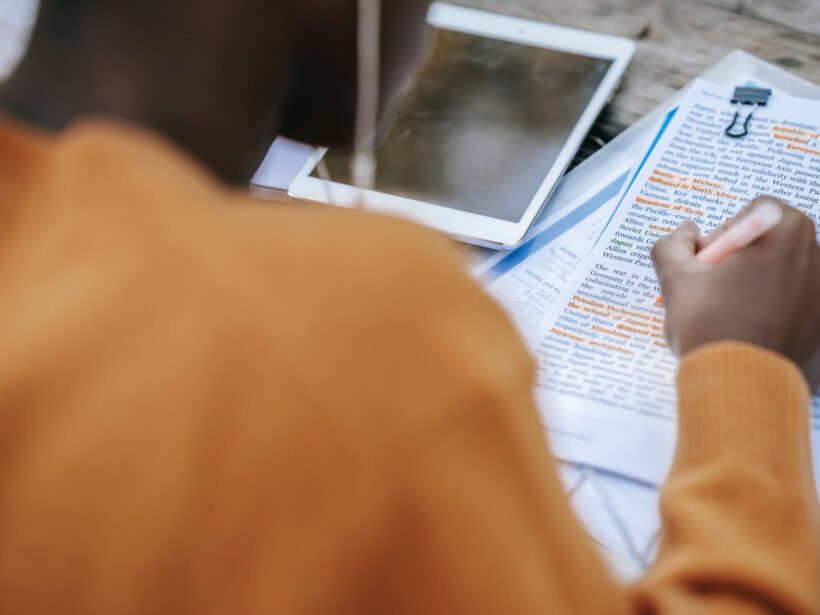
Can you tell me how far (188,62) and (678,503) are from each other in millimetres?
306

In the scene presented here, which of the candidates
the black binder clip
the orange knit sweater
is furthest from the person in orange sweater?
the black binder clip

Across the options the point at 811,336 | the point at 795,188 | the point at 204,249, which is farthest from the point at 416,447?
the point at 795,188

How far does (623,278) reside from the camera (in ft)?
1.92

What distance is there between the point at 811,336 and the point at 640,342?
10 centimetres

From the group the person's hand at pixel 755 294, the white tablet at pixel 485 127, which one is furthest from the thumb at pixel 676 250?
the white tablet at pixel 485 127

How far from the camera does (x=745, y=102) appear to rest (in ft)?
2.24

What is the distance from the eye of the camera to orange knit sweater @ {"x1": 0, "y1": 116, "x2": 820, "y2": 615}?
0.28 m

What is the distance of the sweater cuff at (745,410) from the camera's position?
421mm

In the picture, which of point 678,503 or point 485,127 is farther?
point 485,127

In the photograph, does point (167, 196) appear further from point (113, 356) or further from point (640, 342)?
point (640, 342)

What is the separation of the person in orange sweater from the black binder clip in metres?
0.42

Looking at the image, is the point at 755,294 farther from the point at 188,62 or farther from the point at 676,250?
the point at 188,62

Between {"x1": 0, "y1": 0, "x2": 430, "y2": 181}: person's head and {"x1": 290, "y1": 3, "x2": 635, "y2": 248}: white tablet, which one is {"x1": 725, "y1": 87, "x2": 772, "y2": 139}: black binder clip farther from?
{"x1": 0, "y1": 0, "x2": 430, "y2": 181}: person's head

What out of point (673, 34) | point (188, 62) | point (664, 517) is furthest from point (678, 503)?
point (673, 34)
